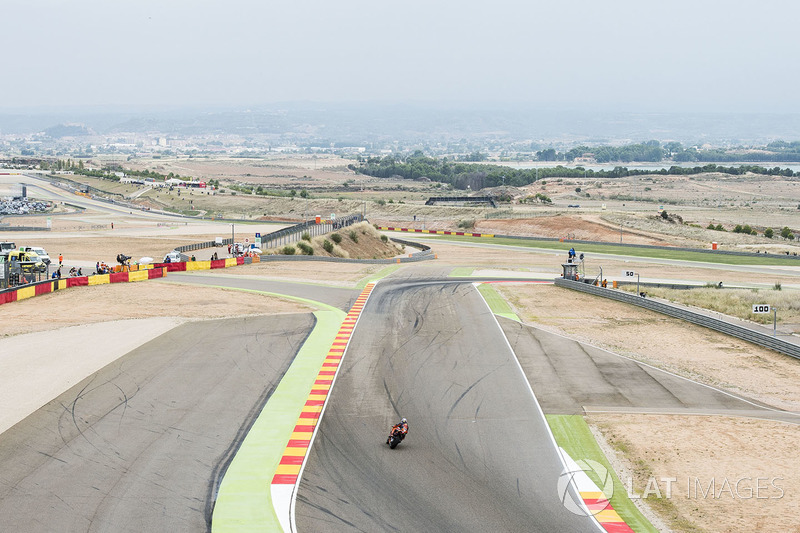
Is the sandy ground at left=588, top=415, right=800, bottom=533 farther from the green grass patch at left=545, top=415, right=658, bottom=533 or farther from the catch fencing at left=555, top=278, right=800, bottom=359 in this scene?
the catch fencing at left=555, top=278, right=800, bottom=359

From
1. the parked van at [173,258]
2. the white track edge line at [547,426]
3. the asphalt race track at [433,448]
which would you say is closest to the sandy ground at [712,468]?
the white track edge line at [547,426]

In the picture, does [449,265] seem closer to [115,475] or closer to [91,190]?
[115,475]

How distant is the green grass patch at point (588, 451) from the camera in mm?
16906

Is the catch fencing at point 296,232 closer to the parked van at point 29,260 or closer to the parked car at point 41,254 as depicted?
the parked car at point 41,254

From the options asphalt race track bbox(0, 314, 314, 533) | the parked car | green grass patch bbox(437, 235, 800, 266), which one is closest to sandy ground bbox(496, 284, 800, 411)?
asphalt race track bbox(0, 314, 314, 533)

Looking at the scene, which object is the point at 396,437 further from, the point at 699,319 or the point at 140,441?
the point at 699,319

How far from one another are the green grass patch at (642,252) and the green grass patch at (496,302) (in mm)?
32557

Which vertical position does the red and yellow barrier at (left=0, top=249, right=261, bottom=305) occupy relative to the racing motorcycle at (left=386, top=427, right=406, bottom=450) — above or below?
below

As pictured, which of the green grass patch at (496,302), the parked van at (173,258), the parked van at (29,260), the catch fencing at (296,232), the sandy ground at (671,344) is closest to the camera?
the sandy ground at (671,344)

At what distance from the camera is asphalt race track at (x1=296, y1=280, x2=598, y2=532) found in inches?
662

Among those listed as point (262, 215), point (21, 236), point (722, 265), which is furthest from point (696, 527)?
point (262, 215)

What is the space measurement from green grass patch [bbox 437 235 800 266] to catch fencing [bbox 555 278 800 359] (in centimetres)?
2942

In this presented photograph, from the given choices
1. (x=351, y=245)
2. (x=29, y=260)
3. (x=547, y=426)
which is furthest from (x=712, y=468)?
(x=351, y=245)

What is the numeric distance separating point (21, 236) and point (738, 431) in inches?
3397
